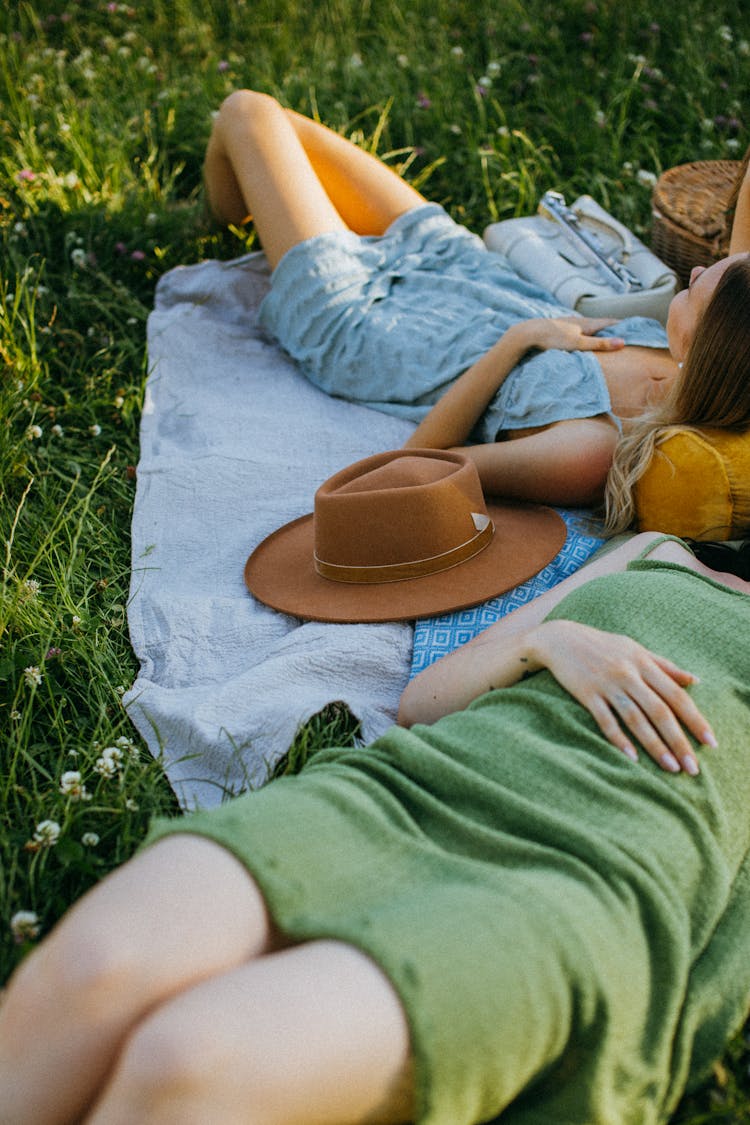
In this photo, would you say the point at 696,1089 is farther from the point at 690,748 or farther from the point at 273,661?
the point at 273,661

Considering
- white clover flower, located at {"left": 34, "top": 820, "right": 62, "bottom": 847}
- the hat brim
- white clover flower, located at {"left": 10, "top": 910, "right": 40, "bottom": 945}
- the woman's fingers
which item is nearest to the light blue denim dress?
the hat brim

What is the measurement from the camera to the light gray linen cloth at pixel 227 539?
256 cm

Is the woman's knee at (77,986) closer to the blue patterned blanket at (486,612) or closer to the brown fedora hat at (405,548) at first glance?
the blue patterned blanket at (486,612)

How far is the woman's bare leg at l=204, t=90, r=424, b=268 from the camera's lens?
407cm

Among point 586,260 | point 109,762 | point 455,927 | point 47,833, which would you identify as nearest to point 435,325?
point 586,260

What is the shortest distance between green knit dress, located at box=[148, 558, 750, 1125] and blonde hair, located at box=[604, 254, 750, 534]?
897 mm

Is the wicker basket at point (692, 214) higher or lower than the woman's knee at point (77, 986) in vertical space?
higher

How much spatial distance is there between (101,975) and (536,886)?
664mm

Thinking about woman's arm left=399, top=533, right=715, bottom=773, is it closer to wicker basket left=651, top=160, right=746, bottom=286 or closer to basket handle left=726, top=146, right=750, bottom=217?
basket handle left=726, top=146, right=750, bottom=217

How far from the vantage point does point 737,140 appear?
5.29m

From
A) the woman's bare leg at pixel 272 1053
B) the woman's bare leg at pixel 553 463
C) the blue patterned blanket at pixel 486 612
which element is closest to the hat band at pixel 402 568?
the blue patterned blanket at pixel 486 612

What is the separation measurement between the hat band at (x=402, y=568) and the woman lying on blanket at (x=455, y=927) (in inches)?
29.9

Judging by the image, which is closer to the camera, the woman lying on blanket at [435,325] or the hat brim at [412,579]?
the hat brim at [412,579]

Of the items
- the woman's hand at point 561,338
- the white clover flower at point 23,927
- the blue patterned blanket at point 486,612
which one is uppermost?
the woman's hand at point 561,338
